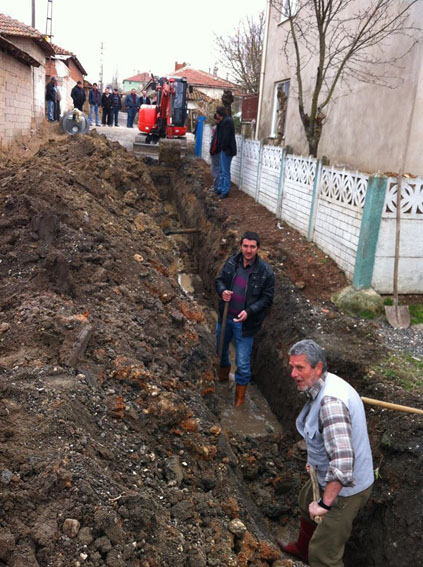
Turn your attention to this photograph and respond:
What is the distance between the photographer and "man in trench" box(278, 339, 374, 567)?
3.08 metres

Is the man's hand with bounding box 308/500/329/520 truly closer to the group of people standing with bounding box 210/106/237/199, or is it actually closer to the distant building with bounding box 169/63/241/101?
the group of people standing with bounding box 210/106/237/199

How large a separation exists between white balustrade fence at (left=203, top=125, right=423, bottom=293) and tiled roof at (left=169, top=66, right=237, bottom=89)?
119 feet

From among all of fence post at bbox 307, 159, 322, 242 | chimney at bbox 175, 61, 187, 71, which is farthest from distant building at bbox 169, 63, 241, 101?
fence post at bbox 307, 159, 322, 242

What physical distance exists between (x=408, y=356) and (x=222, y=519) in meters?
3.12

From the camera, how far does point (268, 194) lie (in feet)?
36.1

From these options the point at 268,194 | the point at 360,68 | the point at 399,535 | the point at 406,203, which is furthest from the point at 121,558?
the point at 360,68

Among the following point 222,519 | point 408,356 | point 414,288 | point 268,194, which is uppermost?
point 268,194

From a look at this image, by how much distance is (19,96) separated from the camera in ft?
51.4

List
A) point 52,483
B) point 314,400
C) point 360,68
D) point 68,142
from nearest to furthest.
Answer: point 52,483, point 314,400, point 360,68, point 68,142

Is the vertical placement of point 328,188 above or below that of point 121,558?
above

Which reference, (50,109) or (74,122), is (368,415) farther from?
(50,109)

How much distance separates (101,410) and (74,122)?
1507 centimetres

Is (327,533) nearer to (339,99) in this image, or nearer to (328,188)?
(328,188)

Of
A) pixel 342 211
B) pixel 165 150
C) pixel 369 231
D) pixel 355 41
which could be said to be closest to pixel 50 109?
pixel 165 150
